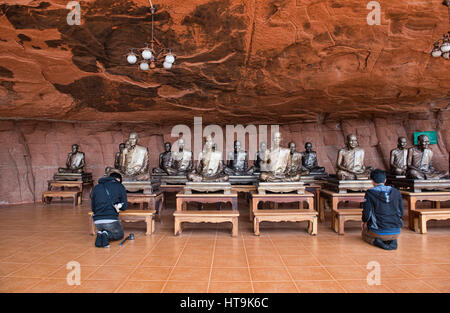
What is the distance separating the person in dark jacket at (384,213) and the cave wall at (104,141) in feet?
23.6

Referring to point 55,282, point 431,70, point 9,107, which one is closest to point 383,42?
point 431,70

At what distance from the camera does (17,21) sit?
4.49 metres

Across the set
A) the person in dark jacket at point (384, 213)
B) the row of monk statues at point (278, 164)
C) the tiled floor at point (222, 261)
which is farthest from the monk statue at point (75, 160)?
the person in dark jacket at point (384, 213)

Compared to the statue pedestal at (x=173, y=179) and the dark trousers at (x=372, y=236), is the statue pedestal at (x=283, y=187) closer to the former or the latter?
the dark trousers at (x=372, y=236)

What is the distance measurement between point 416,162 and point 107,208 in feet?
22.6

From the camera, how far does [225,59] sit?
5.81 metres

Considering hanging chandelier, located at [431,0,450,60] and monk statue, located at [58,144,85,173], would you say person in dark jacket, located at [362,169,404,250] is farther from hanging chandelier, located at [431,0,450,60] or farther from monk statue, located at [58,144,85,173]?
monk statue, located at [58,144,85,173]

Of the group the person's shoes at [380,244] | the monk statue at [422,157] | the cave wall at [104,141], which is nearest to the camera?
the person's shoes at [380,244]

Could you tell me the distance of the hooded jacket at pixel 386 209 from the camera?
3861mm

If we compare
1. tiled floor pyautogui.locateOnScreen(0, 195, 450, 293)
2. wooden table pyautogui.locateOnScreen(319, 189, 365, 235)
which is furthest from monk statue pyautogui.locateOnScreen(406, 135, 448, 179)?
wooden table pyautogui.locateOnScreen(319, 189, 365, 235)

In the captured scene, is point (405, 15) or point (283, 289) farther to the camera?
point (405, 15)

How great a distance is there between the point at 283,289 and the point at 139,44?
4.91 m

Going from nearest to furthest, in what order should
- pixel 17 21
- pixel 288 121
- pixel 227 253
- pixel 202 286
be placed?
pixel 202 286
pixel 227 253
pixel 17 21
pixel 288 121
